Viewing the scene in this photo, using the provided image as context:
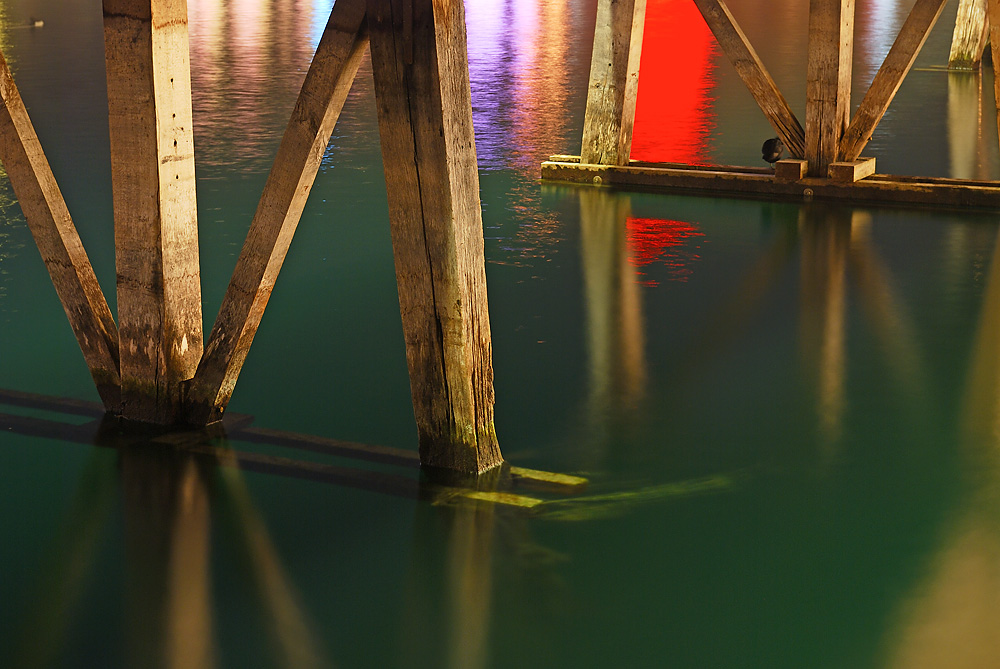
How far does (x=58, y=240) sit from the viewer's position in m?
4.27

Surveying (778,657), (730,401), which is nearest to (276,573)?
(778,657)

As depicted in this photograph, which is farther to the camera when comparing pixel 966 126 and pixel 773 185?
pixel 966 126

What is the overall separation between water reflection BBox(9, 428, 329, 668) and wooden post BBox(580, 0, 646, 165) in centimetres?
518

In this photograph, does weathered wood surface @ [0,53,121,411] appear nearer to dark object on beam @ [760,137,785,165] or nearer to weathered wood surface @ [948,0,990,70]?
dark object on beam @ [760,137,785,165]

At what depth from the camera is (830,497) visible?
12.2 feet

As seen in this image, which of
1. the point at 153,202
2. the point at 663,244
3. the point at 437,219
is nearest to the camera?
the point at 437,219

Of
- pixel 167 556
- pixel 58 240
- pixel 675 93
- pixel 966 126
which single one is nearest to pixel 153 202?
pixel 58 240

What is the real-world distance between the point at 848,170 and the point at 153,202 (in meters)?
5.48

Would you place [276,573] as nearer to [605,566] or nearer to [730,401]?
[605,566]

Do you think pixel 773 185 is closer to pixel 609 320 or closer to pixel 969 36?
pixel 609 320

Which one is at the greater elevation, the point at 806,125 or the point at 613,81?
the point at 613,81

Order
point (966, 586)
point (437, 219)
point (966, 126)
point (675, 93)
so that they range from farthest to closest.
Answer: point (675, 93) → point (966, 126) → point (437, 219) → point (966, 586)

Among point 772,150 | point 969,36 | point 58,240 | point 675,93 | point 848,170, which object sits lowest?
point 58,240

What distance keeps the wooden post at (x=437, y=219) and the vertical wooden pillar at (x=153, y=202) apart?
0.72 metres
